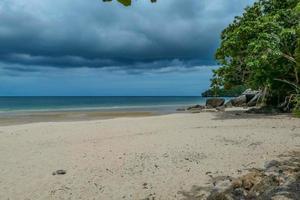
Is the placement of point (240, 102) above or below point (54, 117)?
above

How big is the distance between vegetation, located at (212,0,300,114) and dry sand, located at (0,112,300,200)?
4557 mm

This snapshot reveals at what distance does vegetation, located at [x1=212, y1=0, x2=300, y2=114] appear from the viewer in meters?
15.1

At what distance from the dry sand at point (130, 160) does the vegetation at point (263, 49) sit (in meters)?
4.56

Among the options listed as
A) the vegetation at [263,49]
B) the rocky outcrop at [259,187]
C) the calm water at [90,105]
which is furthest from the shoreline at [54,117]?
the rocky outcrop at [259,187]

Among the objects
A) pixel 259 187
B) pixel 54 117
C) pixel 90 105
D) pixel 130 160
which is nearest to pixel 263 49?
pixel 130 160

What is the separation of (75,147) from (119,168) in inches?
115

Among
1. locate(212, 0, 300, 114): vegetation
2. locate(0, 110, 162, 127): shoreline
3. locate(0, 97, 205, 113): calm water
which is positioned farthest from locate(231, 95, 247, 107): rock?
locate(212, 0, 300, 114): vegetation

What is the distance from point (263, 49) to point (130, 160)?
10164 millimetres

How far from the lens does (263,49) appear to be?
1530 centimetres

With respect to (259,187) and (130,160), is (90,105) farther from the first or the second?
(259,187)

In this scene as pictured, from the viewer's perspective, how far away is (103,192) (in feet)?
18.9

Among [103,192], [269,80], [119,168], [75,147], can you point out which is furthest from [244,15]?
[103,192]

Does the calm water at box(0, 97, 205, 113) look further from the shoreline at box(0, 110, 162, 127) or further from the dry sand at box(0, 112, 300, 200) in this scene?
the dry sand at box(0, 112, 300, 200)

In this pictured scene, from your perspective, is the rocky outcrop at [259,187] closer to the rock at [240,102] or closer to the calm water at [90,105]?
the rock at [240,102]
